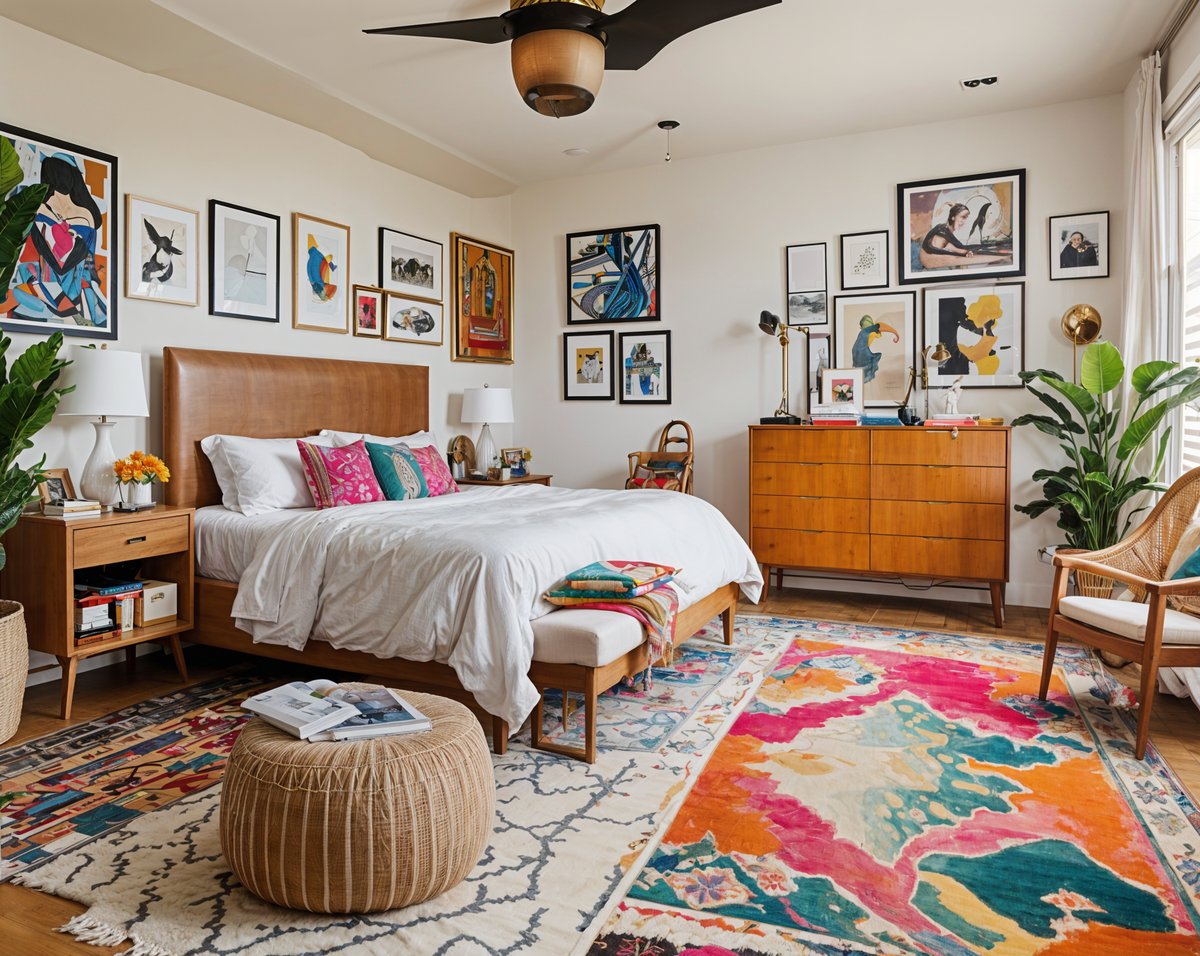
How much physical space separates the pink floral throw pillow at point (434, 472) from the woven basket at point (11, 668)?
2003 mm

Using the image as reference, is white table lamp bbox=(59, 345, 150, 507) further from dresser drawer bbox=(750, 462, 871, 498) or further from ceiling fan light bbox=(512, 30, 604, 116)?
dresser drawer bbox=(750, 462, 871, 498)

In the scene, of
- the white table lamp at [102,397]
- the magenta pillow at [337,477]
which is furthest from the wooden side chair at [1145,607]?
the white table lamp at [102,397]

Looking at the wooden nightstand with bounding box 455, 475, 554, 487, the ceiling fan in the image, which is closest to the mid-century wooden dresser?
the wooden nightstand with bounding box 455, 475, 554, 487

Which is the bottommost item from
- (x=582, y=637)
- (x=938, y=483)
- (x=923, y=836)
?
(x=923, y=836)

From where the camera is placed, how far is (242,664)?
400 centimetres

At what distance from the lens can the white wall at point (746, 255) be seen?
4.98m

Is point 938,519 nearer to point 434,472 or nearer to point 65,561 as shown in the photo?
point 434,472

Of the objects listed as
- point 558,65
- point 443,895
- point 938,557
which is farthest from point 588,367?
point 443,895

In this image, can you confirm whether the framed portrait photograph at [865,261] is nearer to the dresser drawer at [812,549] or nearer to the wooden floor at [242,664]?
the dresser drawer at [812,549]

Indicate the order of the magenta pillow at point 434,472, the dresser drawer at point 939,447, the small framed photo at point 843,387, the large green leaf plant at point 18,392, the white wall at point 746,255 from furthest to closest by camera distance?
the small framed photo at point 843,387 < the white wall at point 746,255 < the dresser drawer at point 939,447 < the magenta pillow at point 434,472 < the large green leaf plant at point 18,392

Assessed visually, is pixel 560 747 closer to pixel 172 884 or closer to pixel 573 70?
pixel 172 884

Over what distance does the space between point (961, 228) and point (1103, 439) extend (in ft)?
5.02

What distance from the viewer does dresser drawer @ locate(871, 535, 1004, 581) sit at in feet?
15.5

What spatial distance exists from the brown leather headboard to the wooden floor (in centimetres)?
85
